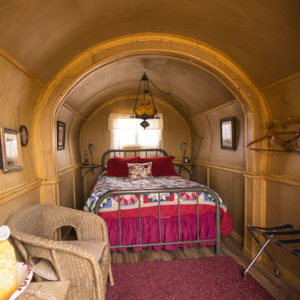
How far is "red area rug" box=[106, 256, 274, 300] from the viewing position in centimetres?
205

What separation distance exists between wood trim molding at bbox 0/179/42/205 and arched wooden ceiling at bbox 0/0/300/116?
38.2 inches

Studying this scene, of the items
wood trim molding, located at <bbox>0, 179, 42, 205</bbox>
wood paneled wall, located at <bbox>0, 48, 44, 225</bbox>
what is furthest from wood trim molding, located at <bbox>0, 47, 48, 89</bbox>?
wood trim molding, located at <bbox>0, 179, 42, 205</bbox>

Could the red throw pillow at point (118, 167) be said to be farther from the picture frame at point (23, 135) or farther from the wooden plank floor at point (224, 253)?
the picture frame at point (23, 135)

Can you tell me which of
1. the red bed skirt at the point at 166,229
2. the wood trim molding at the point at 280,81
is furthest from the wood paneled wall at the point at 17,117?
the wood trim molding at the point at 280,81

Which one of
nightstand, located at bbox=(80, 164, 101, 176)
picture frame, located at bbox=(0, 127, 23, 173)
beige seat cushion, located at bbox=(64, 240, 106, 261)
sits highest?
picture frame, located at bbox=(0, 127, 23, 173)

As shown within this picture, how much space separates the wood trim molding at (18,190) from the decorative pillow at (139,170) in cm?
198

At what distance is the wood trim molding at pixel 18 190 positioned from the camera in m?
1.68

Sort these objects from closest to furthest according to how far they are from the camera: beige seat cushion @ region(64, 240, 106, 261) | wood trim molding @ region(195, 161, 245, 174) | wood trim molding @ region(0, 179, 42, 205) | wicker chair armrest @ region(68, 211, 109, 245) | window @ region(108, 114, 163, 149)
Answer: wood trim molding @ region(0, 179, 42, 205) < beige seat cushion @ region(64, 240, 106, 261) < wicker chair armrest @ region(68, 211, 109, 245) < wood trim molding @ region(195, 161, 245, 174) < window @ region(108, 114, 163, 149)

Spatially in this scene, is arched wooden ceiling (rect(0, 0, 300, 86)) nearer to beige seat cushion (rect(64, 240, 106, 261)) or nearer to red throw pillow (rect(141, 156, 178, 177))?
beige seat cushion (rect(64, 240, 106, 261))

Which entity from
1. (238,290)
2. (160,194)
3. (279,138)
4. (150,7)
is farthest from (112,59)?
(238,290)

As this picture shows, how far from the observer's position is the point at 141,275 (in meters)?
2.36

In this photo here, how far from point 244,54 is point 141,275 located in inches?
95.7

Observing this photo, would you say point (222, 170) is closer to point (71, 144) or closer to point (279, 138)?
Result: point (279, 138)

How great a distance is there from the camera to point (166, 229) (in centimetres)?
288
